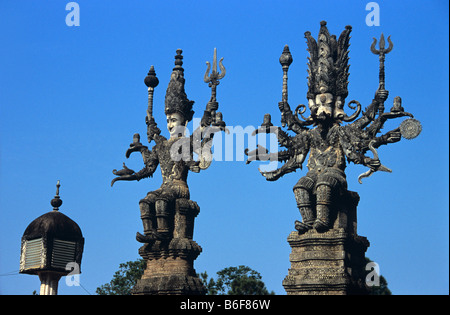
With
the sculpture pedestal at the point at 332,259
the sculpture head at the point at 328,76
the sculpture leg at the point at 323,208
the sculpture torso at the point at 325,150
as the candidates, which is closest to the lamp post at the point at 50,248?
the sculpture pedestal at the point at 332,259

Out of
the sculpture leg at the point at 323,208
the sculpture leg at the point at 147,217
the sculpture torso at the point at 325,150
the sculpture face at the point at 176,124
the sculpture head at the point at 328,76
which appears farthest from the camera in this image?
the sculpture face at the point at 176,124

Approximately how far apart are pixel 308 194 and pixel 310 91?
2.66m

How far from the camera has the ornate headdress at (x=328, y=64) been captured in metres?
23.7

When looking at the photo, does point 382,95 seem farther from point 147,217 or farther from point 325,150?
point 147,217

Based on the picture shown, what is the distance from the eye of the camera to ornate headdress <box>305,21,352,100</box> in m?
23.7

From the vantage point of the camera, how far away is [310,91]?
23.9 meters

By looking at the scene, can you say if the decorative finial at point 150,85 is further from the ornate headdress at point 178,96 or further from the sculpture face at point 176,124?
the sculpture face at point 176,124

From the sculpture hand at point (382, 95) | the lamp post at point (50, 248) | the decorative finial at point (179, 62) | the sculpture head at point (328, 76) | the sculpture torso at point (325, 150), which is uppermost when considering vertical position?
the decorative finial at point (179, 62)

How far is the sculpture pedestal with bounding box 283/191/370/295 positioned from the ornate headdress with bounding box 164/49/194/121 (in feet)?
17.5

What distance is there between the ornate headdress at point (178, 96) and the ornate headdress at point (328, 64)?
4231 millimetres

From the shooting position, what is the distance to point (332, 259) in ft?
74.5

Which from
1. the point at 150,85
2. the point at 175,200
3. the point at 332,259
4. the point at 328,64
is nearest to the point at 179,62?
the point at 150,85

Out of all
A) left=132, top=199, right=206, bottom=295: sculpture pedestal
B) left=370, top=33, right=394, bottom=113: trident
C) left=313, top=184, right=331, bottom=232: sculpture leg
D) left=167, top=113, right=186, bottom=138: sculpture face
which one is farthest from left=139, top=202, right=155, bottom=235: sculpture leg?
left=370, top=33, right=394, bottom=113: trident
